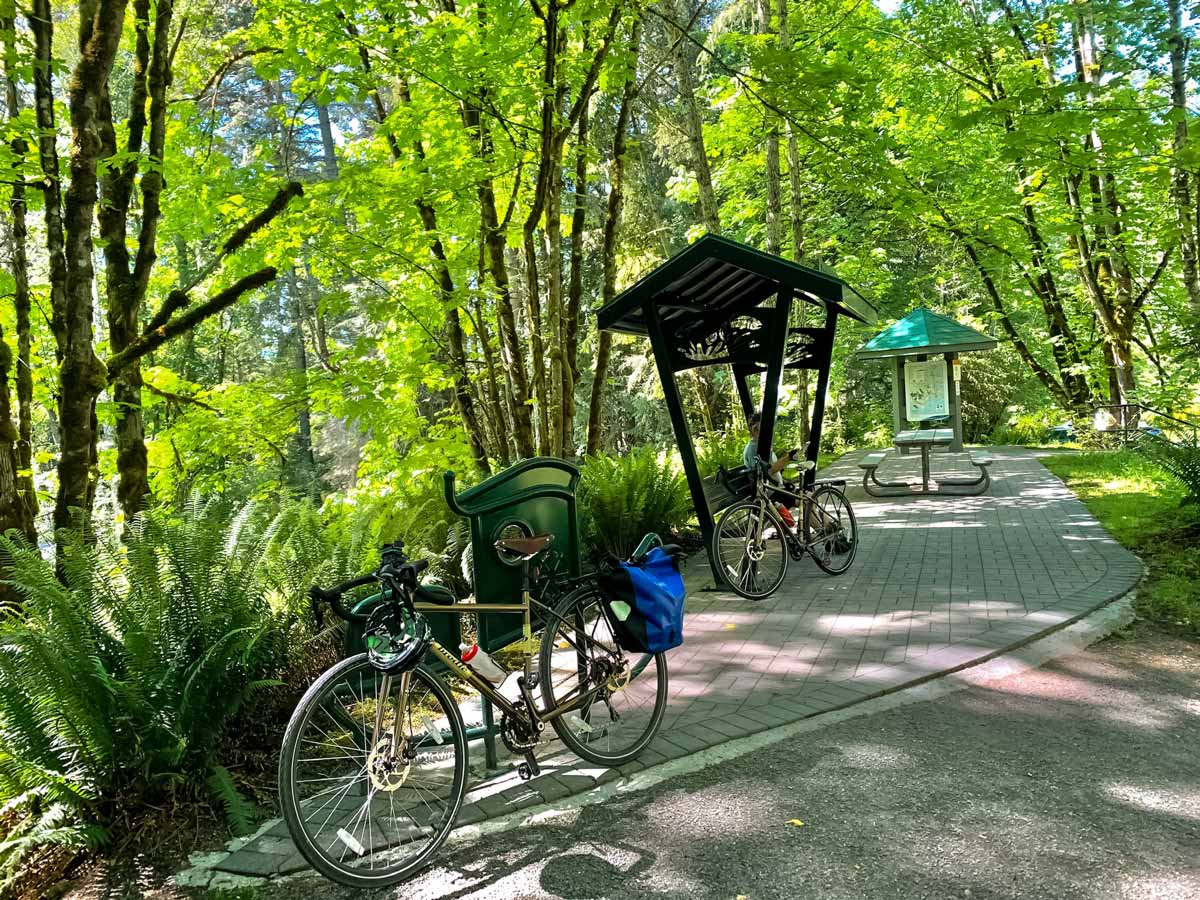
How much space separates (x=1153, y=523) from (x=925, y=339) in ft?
16.0

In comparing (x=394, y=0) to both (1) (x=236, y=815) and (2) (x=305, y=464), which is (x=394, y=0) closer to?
(1) (x=236, y=815)

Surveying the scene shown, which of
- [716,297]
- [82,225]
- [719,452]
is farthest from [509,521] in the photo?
[719,452]

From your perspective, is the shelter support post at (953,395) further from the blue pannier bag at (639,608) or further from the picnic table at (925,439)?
the blue pannier bag at (639,608)

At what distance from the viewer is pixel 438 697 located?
3.17 meters

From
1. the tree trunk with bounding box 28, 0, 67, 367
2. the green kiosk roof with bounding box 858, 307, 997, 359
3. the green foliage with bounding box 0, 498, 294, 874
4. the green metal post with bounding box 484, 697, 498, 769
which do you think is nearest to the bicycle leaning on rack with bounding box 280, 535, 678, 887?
the green metal post with bounding box 484, 697, 498, 769

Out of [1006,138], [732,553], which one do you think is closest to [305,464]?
[732,553]

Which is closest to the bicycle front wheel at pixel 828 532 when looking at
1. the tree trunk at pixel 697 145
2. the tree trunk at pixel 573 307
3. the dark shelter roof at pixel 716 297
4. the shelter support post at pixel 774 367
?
the shelter support post at pixel 774 367

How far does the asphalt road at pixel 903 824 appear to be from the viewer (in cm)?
282

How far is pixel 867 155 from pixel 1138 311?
46.5 ft

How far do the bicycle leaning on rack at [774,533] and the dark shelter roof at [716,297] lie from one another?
159 cm

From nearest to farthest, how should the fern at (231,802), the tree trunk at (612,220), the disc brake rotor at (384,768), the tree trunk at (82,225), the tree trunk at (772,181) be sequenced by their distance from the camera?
1. the disc brake rotor at (384,768)
2. the fern at (231,802)
3. the tree trunk at (82,225)
4. the tree trunk at (612,220)
5. the tree trunk at (772,181)

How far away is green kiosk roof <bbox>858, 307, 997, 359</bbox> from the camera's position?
12.8 m

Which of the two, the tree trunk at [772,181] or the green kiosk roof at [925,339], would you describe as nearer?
the tree trunk at [772,181]

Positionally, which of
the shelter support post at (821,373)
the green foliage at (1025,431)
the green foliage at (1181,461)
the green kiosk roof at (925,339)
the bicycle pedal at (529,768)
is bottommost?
the bicycle pedal at (529,768)
